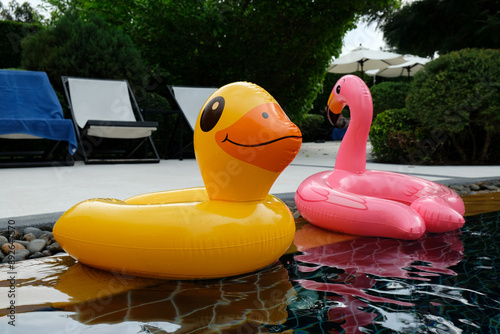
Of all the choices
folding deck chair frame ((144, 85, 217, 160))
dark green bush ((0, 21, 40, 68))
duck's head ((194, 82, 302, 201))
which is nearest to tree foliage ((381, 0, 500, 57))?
folding deck chair frame ((144, 85, 217, 160))

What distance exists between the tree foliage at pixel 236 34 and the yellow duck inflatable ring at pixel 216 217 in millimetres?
6562

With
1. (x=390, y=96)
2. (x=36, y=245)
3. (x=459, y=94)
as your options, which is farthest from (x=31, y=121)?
(x=390, y=96)

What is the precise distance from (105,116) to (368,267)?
588 centimetres

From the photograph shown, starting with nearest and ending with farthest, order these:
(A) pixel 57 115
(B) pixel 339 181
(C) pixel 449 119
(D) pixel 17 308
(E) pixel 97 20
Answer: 1. (D) pixel 17 308
2. (B) pixel 339 181
3. (A) pixel 57 115
4. (C) pixel 449 119
5. (E) pixel 97 20

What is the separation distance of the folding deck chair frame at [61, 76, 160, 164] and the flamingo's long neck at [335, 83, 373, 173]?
12.9 feet

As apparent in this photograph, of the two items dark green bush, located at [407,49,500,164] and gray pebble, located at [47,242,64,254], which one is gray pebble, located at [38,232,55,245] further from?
dark green bush, located at [407,49,500,164]

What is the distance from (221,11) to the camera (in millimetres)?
8133

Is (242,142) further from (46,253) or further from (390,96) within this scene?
(390,96)

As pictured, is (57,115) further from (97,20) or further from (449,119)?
(449,119)

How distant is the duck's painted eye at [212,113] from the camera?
6.19 feet

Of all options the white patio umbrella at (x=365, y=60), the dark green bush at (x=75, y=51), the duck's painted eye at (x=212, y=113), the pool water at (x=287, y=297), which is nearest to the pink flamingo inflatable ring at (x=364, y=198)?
the pool water at (x=287, y=297)

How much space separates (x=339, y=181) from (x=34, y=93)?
5.19 metres

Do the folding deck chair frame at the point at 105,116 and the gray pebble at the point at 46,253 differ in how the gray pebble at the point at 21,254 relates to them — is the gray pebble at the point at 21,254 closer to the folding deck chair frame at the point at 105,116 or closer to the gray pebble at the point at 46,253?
the gray pebble at the point at 46,253

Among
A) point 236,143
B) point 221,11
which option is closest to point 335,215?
point 236,143
